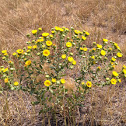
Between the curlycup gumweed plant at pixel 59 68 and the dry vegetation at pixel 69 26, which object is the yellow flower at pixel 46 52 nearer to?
the curlycup gumweed plant at pixel 59 68

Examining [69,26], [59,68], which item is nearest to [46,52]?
[59,68]

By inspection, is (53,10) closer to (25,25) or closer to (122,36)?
(25,25)

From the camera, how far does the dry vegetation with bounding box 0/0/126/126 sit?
205cm

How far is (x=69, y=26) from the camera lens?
4.07 m

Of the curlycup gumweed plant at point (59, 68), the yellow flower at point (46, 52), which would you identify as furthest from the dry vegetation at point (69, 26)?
the yellow flower at point (46, 52)

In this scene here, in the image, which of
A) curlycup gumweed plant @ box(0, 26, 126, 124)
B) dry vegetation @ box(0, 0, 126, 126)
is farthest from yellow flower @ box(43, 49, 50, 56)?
dry vegetation @ box(0, 0, 126, 126)

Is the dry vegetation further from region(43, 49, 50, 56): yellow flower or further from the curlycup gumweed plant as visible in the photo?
region(43, 49, 50, 56): yellow flower

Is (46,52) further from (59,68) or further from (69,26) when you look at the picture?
(69,26)

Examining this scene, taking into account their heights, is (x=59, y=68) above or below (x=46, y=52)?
below

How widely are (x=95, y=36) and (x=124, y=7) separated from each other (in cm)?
173

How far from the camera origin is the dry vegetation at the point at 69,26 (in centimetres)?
205

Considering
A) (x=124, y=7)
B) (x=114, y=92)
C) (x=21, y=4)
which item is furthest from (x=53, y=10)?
(x=114, y=92)

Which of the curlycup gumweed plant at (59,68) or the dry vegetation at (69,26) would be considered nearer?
the curlycup gumweed plant at (59,68)

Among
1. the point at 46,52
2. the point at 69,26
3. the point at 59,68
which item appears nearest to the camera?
the point at 46,52
